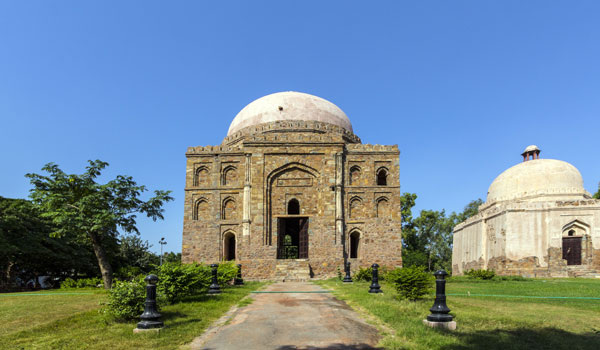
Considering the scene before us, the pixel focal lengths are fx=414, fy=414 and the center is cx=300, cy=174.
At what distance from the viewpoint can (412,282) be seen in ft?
34.4

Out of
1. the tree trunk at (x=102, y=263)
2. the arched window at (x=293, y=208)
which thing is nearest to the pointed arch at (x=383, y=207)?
the arched window at (x=293, y=208)

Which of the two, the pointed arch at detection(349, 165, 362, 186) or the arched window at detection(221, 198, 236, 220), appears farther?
the pointed arch at detection(349, 165, 362, 186)

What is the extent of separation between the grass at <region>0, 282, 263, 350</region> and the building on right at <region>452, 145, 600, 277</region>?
75.0ft

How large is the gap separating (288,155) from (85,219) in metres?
12.0

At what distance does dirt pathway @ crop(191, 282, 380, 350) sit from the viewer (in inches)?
238

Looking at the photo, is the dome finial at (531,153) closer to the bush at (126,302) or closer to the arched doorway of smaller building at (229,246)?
the arched doorway of smaller building at (229,246)

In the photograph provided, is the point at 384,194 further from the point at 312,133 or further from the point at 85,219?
the point at 85,219

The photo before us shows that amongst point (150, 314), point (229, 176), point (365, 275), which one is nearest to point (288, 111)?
point (229, 176)

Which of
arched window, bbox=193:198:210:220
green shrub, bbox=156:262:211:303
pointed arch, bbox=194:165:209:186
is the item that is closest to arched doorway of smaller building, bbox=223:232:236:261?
arched window, bbox=193:198:210:220

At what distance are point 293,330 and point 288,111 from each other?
2308cm

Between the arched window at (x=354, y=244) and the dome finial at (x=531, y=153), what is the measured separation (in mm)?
18398

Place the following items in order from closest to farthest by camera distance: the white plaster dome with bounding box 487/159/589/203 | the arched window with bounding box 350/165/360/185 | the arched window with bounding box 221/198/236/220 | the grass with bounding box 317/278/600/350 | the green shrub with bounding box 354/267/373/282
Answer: the grass with bounding box 317/278/600/350
the green shrub with bounding box 354/267/373/282
the arched window with bounding box 221/198/236/220
the arched window with bounding box 350/165/360/185
the white plaster dome with bounding box 487/159/589/203

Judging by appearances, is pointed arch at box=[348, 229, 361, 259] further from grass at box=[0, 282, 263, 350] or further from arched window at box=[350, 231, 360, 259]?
grass at box=[0, 282, 263, 350]

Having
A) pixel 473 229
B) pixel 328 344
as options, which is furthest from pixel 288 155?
pixel 328 344
